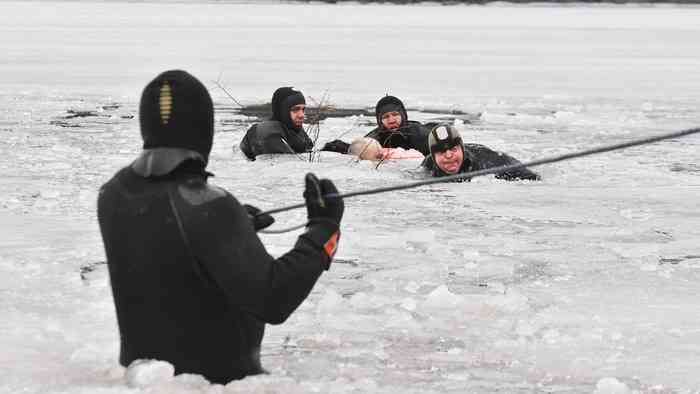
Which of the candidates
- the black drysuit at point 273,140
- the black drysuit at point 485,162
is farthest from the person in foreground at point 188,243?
the black drysuit at point 273,140

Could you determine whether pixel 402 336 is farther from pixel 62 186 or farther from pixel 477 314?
pixel 62 186

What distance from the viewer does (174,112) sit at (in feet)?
10.8

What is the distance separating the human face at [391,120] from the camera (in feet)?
34.9

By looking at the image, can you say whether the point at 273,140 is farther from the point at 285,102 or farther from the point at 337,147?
the point at 337,147

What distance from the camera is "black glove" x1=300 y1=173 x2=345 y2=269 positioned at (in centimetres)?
337

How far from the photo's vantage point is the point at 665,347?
15.0 ft

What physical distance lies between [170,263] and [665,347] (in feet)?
7.30

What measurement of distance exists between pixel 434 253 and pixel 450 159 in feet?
9.35

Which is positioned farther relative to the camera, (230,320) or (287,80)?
(287,80)

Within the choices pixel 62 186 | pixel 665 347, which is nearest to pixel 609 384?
pixel 665 347

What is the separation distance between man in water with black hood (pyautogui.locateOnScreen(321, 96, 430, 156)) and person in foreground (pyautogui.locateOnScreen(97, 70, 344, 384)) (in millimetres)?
7212

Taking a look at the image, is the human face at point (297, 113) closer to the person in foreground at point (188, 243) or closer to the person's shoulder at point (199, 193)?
the person in foreground at point (188, 243)

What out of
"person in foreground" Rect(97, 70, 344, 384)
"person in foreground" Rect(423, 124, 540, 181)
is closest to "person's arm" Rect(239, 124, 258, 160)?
"person in foreground" Rect(423, 124, 540, 181)

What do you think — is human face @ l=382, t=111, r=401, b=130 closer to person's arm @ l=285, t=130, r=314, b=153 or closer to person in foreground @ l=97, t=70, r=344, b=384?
person's arm @ l=285, t=130, r=314, b=153
